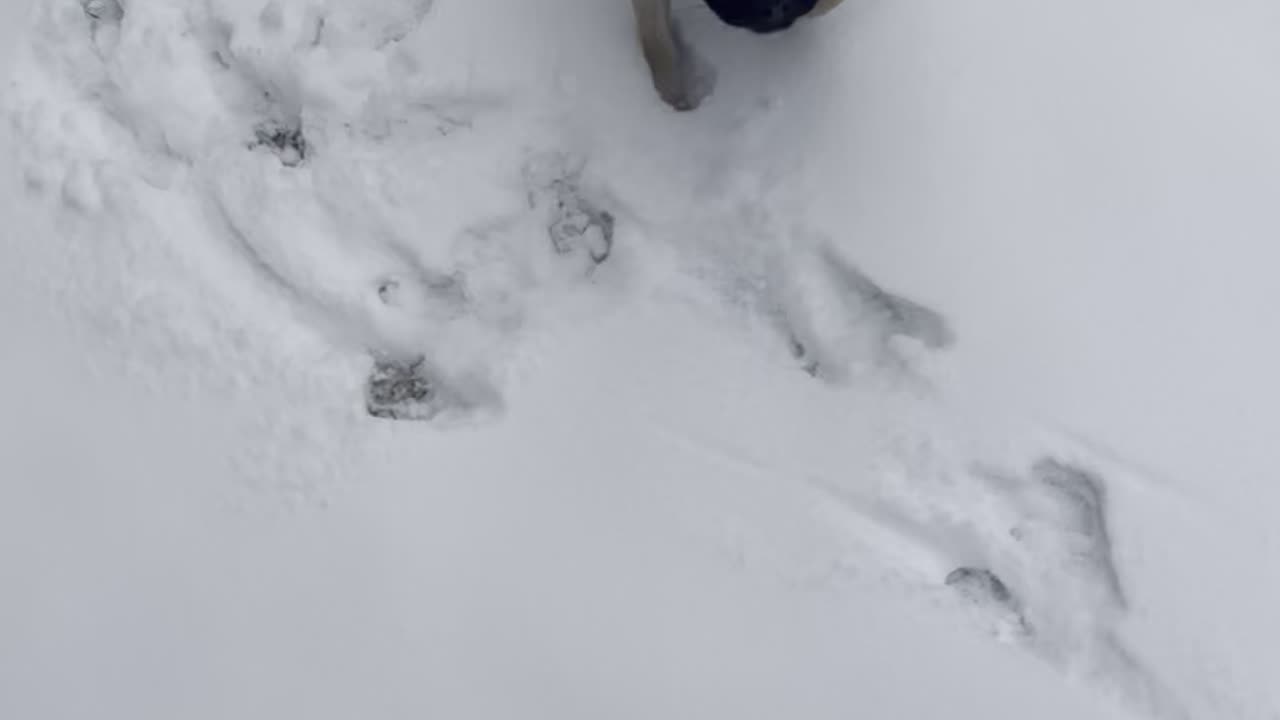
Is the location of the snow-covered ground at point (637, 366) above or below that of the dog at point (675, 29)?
below

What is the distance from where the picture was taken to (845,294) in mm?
1480

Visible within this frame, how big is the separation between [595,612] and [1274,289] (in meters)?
0.91

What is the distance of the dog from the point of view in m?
1.25

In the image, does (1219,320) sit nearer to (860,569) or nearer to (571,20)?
(860,569)

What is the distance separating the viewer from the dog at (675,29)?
1.25 m

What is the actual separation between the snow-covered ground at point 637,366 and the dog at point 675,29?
1.3 inches

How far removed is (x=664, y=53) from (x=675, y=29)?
9cm

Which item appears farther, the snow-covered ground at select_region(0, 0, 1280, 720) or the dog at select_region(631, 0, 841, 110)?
the snow-covered ground at select_region(0, 0, 1280, 720)

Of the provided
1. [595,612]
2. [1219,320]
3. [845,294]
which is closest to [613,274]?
[845,294]

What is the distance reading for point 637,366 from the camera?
147 cm

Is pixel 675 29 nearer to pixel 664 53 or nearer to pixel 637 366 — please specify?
pixel 664 53

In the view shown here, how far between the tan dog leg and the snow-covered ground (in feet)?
0.10

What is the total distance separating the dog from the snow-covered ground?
3 cm

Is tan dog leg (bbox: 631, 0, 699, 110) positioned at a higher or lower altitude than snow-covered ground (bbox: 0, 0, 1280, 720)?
higher
